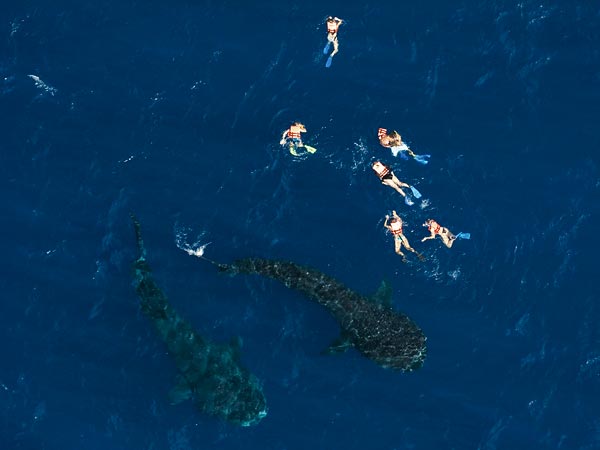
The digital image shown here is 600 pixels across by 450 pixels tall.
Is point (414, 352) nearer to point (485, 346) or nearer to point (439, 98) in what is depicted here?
point (485, 346)

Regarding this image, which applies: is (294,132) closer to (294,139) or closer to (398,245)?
(294,139)

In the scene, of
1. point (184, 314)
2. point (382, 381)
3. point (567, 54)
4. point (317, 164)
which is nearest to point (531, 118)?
point (567, 54)

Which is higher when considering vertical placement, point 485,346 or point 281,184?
point 281,184

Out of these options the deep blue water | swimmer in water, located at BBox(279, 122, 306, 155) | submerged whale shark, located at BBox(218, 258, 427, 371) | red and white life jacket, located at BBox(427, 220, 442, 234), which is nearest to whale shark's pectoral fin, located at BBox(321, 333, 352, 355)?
submerged whale shark, located at BBox(218, 258, 427, 371)

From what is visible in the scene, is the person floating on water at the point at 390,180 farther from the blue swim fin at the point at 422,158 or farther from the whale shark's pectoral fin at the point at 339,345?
the whale shark's pectoral fin at the point at 339,345

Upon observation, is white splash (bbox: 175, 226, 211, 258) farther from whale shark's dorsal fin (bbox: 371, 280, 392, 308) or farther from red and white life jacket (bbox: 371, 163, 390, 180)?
red and white life jacket (bbox: 371, 163, 390, 180)

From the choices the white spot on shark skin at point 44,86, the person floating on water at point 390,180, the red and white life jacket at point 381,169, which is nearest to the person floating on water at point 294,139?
the red and white life jacket at point 381,169
